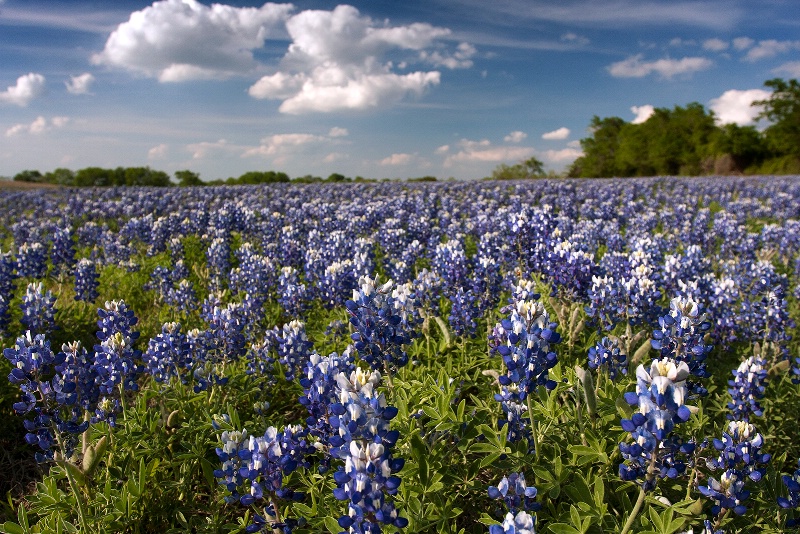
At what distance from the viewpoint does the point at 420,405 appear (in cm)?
297

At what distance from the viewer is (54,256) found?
7410 mm

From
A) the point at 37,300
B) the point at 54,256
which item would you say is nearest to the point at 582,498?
the point at 37,300

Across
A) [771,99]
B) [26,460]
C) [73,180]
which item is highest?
[771,99]

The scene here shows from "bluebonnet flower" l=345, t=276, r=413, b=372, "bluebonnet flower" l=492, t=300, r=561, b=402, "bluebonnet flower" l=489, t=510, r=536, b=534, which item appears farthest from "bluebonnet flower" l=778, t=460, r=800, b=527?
"bluebonnet flower" l=345, t=276, r=413, b=372

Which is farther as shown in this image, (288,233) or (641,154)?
(641,154)

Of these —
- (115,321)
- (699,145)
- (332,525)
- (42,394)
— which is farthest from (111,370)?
(699,145)

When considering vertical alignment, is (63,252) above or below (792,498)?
above

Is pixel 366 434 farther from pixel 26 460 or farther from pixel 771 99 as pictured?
pixel 771 99

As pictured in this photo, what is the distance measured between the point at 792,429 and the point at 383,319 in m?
3.26

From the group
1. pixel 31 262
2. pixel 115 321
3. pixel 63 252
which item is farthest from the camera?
pixel 63 252

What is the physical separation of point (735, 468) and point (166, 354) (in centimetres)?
363

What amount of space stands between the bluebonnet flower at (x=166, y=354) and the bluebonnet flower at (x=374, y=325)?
5.47 feet

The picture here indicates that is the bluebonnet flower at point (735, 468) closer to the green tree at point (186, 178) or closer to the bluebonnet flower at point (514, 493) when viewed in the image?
the bluebonnet flower at point (514, 493)

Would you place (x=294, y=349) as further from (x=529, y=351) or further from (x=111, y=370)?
(x=529, y=351)
